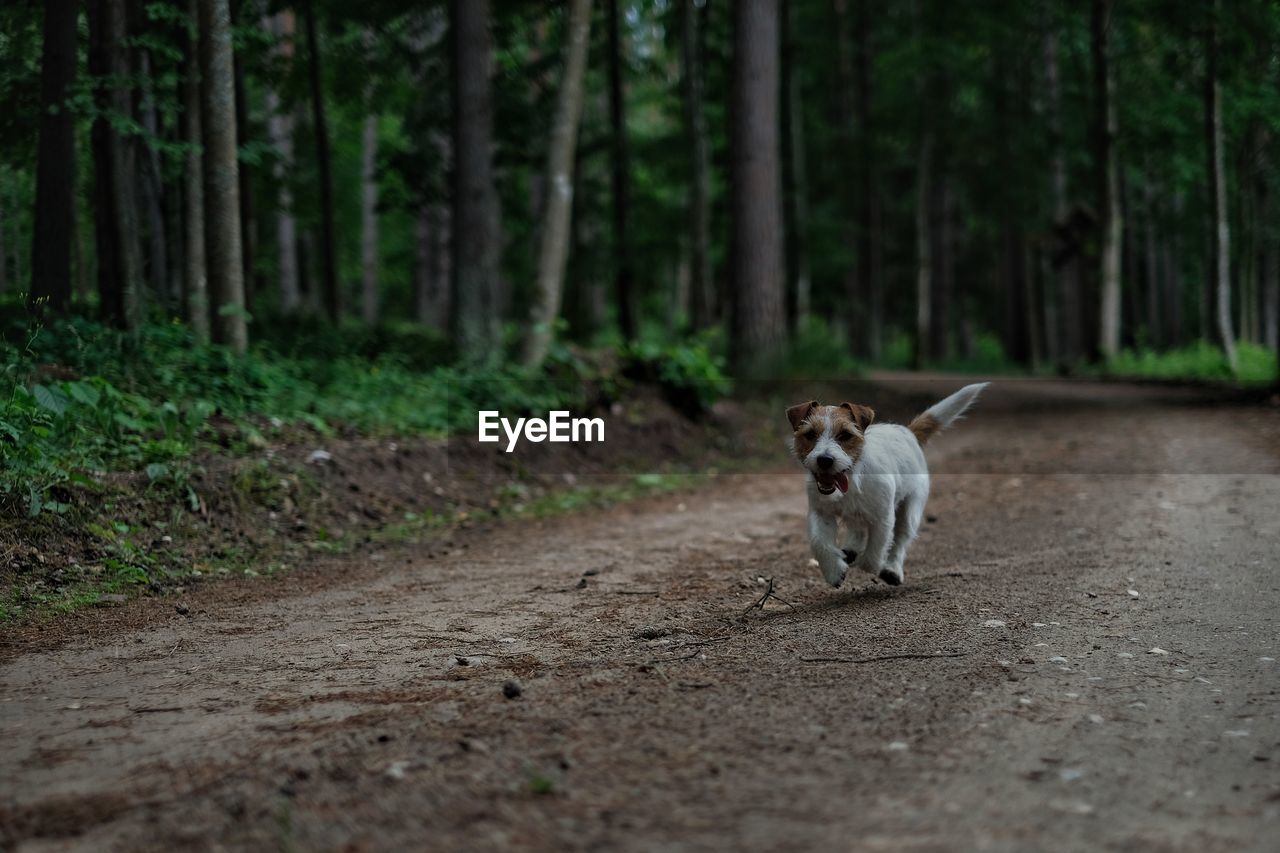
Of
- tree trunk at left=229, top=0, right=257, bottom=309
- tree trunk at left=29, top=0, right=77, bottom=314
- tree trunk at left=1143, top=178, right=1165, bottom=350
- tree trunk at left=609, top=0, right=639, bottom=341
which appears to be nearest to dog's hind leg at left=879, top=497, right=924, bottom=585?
tree trunk at left=29, top=0, right=77, bottom=314

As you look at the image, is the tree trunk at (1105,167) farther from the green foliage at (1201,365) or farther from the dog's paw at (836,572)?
the dog's paw at (836,572)

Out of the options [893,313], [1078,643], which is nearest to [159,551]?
[1078,643]

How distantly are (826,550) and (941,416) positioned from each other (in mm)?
1701

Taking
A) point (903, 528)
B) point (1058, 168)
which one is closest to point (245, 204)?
point (903, 528)

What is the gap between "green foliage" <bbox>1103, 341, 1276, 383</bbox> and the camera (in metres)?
22.5

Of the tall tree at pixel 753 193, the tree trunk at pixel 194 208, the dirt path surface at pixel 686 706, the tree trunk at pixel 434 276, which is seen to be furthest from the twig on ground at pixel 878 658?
the tree trunk at pixel 434 276

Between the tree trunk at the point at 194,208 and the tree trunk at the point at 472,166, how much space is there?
4.20m

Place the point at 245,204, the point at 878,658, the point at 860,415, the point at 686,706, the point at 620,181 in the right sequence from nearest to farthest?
the point at 686,706 < the point at 878,658 < the point at 860,415 < the point at 245,204 < the point at 620,181

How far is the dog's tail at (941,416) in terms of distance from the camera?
299 inches

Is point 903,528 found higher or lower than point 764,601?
higher

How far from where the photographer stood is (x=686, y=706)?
15.0 ft

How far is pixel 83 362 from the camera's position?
33.2 ft

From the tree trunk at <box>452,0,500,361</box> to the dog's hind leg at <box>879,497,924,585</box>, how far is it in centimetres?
1006

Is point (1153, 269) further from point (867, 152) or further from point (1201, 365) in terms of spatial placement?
point (1201, 365)
